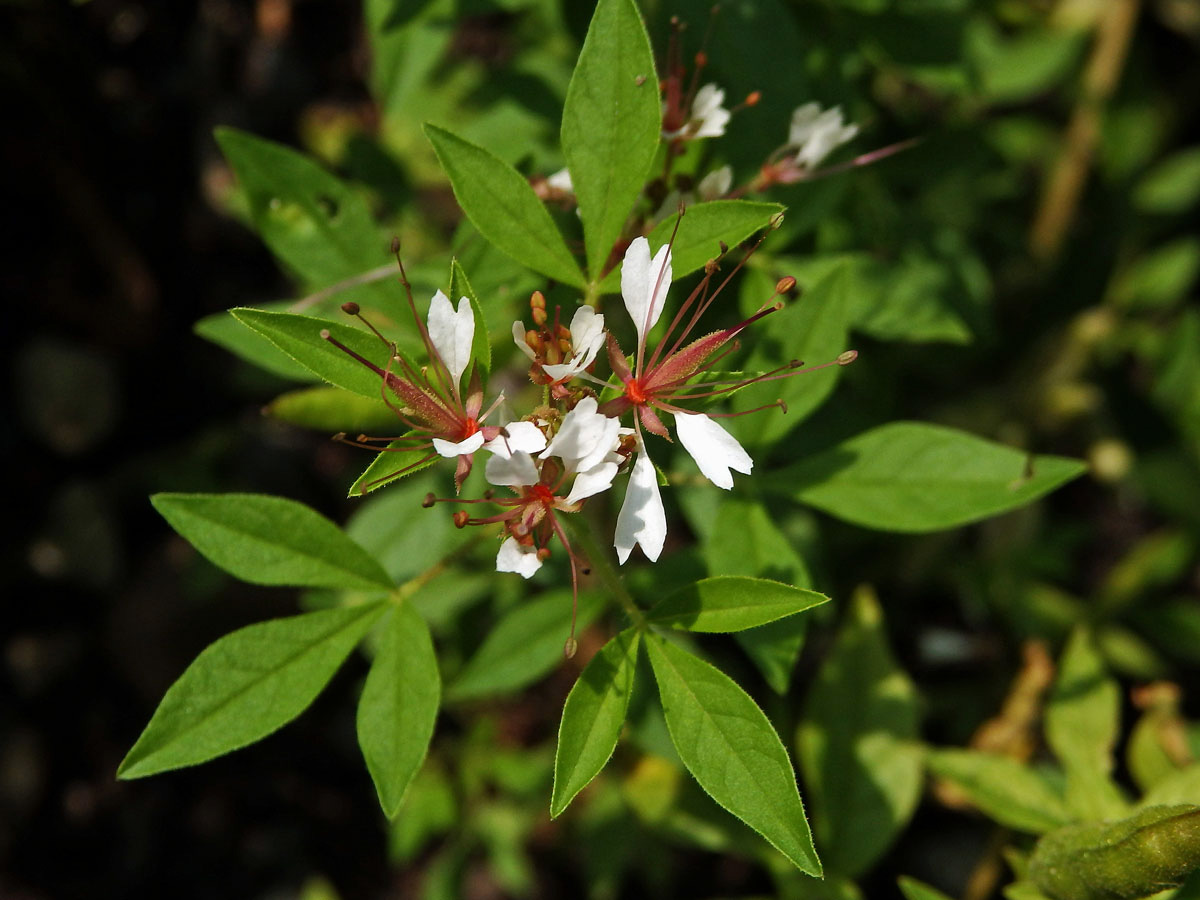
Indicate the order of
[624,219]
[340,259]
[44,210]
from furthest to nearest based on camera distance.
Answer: [44,210], [340,259], [624,219]

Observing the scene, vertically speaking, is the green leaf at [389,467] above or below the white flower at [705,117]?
below

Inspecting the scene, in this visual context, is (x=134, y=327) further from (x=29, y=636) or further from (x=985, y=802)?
(x=985, y=802)

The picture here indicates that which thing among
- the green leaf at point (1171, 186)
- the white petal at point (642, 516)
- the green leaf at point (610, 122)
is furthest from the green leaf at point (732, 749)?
the green leaf at point (1171, 186)

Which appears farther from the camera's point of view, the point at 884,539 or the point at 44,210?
the point at 44,210

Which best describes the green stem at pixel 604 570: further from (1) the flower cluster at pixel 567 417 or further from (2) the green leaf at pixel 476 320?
(2) the green leaf at pixel 476 320

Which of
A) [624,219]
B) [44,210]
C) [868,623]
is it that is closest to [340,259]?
[624,219]

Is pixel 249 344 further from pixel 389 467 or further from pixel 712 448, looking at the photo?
pixel 712 448

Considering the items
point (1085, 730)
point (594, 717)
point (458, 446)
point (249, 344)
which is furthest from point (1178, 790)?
point (249, 344)

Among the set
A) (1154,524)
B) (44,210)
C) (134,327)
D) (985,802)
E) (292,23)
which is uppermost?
(292,23)
